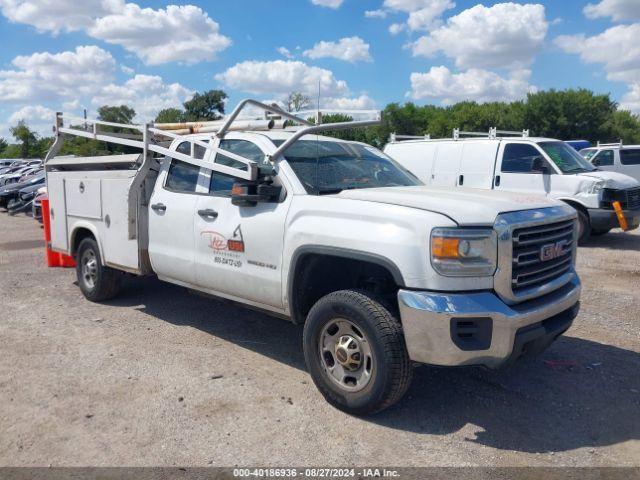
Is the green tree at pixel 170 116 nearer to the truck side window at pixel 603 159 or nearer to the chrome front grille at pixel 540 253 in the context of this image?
the truck side window at pixel 603 159

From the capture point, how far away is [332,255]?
157 inches

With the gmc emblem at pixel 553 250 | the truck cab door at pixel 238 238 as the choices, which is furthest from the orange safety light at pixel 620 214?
the truck cab door at pixel 238 238

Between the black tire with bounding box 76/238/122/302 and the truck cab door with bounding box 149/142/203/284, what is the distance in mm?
1224

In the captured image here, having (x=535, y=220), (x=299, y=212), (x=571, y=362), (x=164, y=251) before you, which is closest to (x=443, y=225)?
(x=535, y=220)

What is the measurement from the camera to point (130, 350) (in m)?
5.32

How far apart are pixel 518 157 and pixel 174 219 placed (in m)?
7.81

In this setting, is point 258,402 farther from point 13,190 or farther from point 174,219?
point 13,190

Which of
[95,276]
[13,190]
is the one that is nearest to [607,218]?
[95,276]

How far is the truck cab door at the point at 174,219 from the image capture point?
5.30m

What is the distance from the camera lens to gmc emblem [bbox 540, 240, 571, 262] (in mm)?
3955

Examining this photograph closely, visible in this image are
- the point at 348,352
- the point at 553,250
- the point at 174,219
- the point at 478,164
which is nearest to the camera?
the point at 348,352

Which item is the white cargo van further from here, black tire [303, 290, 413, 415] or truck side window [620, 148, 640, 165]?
truck side window [620, 148, 640, 165]

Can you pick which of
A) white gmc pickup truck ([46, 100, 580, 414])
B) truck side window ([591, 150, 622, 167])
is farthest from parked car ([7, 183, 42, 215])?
truck side window ([591, 150, 622, 167])

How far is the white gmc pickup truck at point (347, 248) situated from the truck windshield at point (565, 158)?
657 cm
